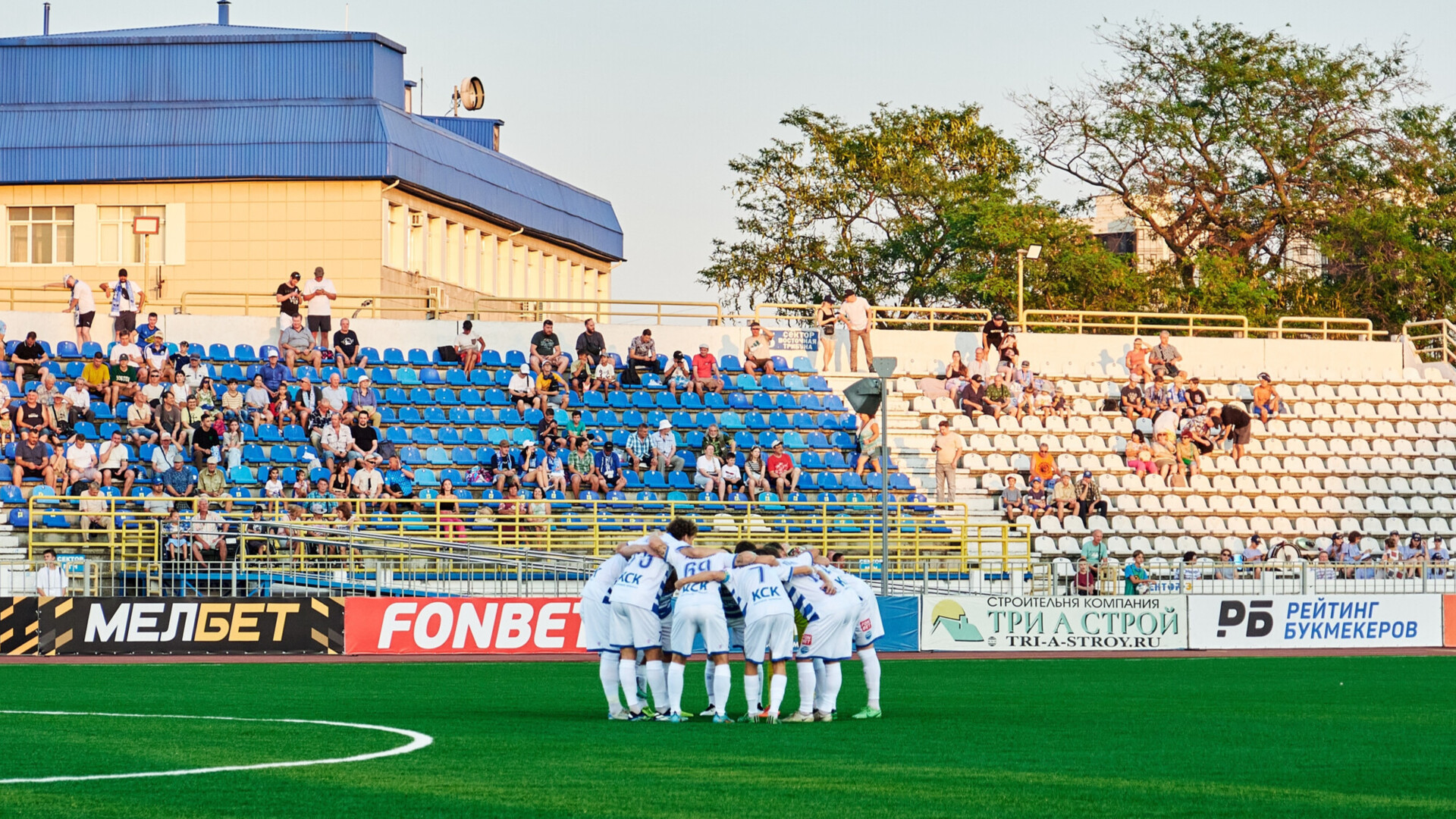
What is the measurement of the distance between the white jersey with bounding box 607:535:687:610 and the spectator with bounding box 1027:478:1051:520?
2005 centimetres

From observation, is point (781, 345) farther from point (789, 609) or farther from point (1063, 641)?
point (789, 609)

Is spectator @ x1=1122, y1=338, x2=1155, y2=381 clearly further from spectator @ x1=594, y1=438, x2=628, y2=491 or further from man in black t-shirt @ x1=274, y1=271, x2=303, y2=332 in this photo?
man in black t-shirt @ x1=274, y1=271, x2=303, y2=332

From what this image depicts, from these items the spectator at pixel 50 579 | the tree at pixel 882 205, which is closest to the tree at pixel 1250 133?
the tree at pixel 882 205

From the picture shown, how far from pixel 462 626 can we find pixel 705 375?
1145 centimetres

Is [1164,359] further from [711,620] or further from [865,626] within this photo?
[711,620]

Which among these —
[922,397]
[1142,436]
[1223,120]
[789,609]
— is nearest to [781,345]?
[922,397]

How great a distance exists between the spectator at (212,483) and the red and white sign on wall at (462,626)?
4.46 metres

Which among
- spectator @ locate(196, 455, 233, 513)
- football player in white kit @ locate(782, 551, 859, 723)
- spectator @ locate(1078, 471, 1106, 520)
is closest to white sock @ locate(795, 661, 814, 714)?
football player in white kit @ locate(782, 551, 859, 723)

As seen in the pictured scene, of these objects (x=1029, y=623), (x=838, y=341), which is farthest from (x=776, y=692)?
(x=838, y=341)

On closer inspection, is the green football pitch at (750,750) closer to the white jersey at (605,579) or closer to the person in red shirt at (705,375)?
the white jersey at (605,579)

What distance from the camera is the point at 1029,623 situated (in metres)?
29.0

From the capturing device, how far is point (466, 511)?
32.5 metres

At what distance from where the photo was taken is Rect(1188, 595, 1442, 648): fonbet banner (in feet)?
97.3

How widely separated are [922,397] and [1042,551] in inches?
248
